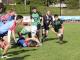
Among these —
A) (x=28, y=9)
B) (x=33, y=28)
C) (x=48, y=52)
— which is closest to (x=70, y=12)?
(x=28, y=9)

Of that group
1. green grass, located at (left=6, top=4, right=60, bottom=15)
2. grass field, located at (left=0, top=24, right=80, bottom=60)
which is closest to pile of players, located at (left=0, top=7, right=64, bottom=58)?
grass field, located at (left=0, top=24, right=80, bottom=60)

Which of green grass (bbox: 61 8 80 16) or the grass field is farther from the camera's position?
green grass (bbox: 61 8 80 16)

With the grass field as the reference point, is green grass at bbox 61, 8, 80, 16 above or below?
below

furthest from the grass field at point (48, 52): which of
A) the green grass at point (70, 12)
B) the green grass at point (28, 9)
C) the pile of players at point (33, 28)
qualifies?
the green grass at point (70, 12)

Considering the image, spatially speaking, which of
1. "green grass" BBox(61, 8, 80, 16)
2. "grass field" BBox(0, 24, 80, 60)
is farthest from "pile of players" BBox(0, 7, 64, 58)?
"green grass" BBox(61, 8, 80, 16)

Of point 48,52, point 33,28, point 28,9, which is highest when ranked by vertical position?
point 33,28

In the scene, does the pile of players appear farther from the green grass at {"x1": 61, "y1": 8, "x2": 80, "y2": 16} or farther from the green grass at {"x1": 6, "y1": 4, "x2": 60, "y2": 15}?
the green grass at {"x1": 61, "y1": 8, "x2": 80, "y2": 16}

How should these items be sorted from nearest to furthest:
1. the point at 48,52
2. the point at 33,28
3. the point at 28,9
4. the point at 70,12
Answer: the point at 48,52 → the point at 33,28 → the point at 70,12 → the point at 28,9

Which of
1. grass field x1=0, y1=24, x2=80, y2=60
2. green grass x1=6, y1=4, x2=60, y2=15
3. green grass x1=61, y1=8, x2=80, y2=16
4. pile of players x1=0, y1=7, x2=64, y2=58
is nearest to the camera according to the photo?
grass field x1=0, y1=24, x2=80, y2=60

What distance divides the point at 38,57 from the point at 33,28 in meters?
3.80

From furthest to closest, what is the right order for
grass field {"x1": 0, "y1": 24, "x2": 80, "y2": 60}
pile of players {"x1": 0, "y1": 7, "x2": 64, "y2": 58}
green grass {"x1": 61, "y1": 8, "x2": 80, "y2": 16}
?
green grass {"x1": 61, "y1": 8, "x2": 80, "y2": 16}
pile of players {"x1": 0, "y1": 7, "x2": 64, "y2": 58}
grass field {"x1": 0, "y1": 24, "x2": 80, "y2": 60}

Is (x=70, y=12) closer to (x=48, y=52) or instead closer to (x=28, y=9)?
(x=28, y=9)

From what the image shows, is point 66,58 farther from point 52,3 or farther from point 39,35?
point 52,3

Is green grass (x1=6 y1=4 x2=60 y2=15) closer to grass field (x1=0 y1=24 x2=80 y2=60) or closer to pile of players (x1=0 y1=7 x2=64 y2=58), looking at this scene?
pile of players (x1=0 y1=7 x2=64 y2=58)
